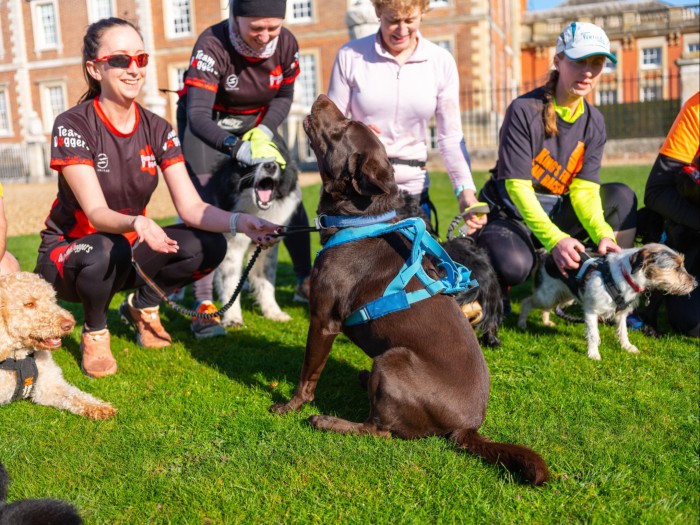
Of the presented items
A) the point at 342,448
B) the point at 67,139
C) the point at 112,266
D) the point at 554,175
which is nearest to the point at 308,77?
the point at 554,175

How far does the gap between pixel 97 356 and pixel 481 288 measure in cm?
257

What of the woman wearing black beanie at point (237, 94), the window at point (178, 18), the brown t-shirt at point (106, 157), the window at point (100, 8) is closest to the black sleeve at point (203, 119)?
the woman wearing black beanie at point (237, 94)

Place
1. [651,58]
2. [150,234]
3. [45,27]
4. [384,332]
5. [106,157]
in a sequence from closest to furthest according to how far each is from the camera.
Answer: [384,332] < [150,234] < [106,157] < [45,27] < [651,58]

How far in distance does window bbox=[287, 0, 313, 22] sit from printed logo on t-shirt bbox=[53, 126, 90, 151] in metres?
32.2

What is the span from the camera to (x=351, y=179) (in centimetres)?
353

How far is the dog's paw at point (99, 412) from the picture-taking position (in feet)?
11.9

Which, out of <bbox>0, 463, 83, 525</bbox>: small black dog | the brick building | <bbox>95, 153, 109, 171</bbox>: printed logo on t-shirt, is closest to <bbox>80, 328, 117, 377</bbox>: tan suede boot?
<bbox>95, 153, 109, 171</bbox>: printed logo on t-shirt

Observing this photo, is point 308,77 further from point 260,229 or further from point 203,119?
point 260,229

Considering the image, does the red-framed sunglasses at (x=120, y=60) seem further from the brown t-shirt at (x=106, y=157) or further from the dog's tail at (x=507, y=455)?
the dog's tail at (x=507, y=455)

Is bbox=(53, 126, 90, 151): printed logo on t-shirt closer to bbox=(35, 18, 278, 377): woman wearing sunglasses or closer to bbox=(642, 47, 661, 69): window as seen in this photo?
bbox=(35, 18, 278, 377): woman wearing sunglasses

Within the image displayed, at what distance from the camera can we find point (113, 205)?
4488 mm

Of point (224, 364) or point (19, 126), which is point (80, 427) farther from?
point (19, 126)

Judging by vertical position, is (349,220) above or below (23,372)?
above

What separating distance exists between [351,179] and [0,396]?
221 centimetres
